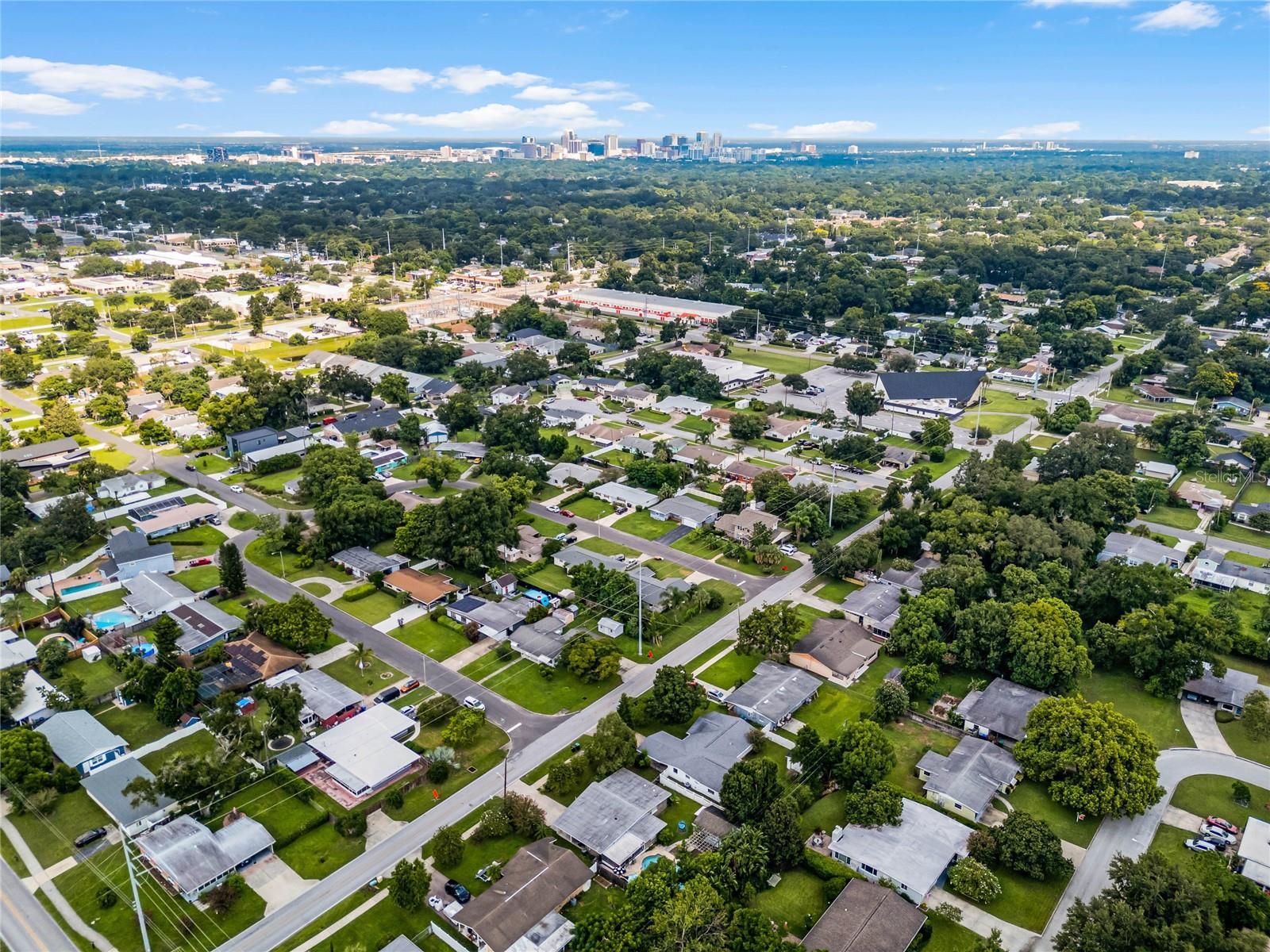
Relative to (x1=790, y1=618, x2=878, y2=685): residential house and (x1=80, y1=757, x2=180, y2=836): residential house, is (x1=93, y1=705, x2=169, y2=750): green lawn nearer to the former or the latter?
(x1=80, y1=757, x2=180, y2=836): residential house

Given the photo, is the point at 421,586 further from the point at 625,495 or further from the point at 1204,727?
the point at 1204,727

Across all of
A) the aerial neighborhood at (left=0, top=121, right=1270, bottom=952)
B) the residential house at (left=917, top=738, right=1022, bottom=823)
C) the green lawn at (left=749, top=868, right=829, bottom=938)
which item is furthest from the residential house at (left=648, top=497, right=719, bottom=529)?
the green lawn at (left=749, top=868, right=829, bottom=938)

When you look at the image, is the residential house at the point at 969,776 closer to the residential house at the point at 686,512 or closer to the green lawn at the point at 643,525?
the residential house at the point at 686,512

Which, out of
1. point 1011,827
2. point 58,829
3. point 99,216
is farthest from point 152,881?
point 99,216

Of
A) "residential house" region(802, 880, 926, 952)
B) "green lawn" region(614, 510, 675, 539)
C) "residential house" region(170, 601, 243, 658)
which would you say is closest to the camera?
"residential house" region(802, 880, 926, 952)

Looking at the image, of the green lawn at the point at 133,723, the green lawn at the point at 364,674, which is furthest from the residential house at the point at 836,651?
the green lawn at the point at 133,723

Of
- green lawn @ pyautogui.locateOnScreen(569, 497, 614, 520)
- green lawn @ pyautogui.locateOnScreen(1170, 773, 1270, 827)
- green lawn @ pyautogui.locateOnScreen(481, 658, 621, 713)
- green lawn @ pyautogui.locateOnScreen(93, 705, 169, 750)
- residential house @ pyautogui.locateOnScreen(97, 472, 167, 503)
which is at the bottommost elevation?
green lawn @ pyautogui.locateOnScreen(1170, 773, 1270, 827)

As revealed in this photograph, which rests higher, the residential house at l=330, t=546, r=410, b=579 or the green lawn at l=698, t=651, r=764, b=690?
the residential house at l=330, t=546, r=410, b=579
